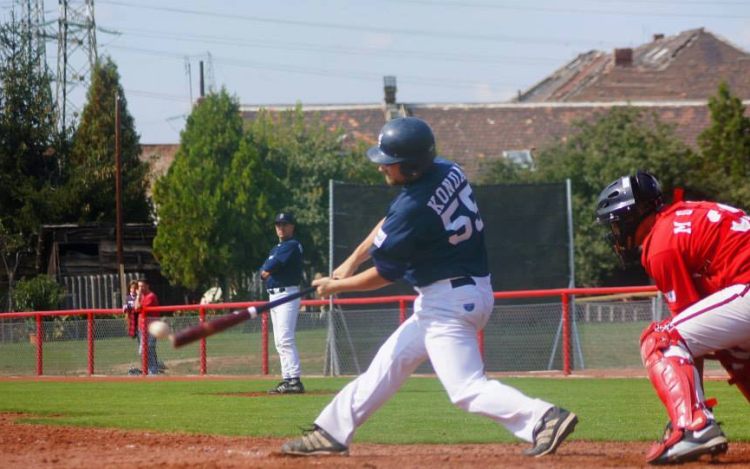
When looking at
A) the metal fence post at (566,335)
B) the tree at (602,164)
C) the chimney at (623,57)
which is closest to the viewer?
the metal fence post at (566,335)

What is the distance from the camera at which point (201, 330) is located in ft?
19.5

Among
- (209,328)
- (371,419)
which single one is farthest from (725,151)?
(209,328)

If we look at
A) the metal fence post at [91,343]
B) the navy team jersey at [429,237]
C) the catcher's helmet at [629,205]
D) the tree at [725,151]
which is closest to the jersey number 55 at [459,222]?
the navy team jersey at [429,237]

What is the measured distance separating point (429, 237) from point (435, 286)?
0.97 ft

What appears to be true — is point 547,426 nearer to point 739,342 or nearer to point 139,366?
point 739,342

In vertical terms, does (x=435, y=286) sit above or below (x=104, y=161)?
below

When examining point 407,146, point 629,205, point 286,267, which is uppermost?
point 407,146

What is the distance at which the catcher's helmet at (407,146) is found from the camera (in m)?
6.27

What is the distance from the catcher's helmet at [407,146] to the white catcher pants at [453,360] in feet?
2.44

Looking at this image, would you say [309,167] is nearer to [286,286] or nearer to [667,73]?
[667,73]

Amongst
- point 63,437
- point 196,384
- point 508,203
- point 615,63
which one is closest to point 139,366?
point 196,384

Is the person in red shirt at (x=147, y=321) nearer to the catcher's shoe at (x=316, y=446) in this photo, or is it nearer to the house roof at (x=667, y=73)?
the catcher's shoe at (x=316, y=446)

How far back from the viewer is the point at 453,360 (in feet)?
20.1

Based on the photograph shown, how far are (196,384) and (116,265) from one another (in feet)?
74.4
